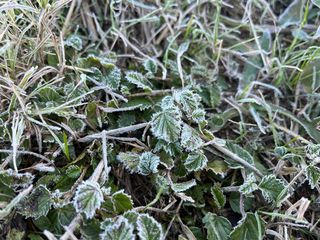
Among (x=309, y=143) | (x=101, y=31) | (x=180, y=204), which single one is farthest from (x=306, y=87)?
(x=101, y=31)

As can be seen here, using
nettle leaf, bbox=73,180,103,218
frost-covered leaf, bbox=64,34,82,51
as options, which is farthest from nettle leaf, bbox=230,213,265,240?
frost-covered leaf, bbox=64,34,82,51

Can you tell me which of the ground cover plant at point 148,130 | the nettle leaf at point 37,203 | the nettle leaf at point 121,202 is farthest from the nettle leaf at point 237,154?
the nettle leaf at point 37,203

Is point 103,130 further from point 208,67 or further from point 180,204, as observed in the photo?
point 208,67

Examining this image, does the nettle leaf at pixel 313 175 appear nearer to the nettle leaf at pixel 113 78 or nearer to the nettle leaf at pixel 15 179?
the nettle leaf at pixel 113 78

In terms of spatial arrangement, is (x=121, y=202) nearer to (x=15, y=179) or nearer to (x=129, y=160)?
(x=129, y=160)

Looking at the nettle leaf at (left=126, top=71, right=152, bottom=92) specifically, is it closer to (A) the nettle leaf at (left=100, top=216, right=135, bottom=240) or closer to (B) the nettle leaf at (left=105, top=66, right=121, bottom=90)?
(B) the nettle leaf at (left=105, top=66, right=121, bottom=90)
